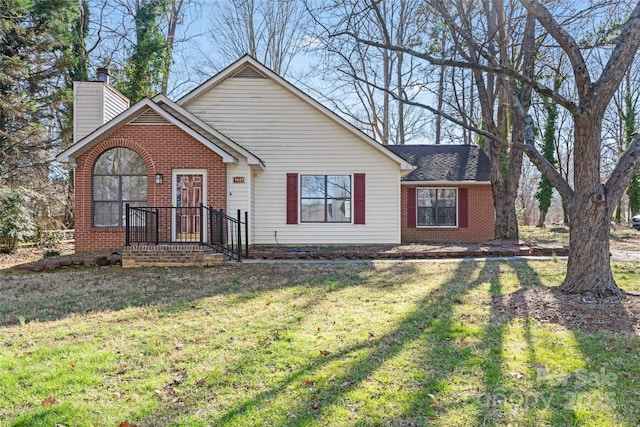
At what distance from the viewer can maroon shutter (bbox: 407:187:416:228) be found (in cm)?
1582

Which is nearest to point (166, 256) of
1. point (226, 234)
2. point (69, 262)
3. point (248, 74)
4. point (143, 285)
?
point (226, 234)

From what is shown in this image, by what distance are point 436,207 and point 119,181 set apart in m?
11.1

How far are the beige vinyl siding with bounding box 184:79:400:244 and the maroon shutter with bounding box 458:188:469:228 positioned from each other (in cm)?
365

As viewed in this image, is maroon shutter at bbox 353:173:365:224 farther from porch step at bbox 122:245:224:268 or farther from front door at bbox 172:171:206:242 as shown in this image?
porch step at bbox 122:245:224:268

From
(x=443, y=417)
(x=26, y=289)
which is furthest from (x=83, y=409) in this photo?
(x=26, y=289)

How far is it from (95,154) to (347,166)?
7.27 m

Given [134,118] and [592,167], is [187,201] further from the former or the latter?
[592,167]

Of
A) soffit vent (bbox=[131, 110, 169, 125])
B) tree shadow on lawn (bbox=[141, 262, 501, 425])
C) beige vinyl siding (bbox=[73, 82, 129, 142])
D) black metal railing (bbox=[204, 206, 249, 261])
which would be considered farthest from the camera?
beige vinyl siding (bbox=[73, 82, 129, 142])

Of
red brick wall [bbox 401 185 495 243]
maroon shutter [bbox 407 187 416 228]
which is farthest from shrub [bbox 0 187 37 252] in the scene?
maroon shutter [bbox 407 187 416 228]

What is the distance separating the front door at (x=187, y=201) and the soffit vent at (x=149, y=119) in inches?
57.5

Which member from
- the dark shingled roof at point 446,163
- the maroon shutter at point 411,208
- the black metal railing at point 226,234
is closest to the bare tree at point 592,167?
the black metal railing at point 226,234

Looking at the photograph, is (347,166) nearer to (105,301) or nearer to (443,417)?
(105,301)

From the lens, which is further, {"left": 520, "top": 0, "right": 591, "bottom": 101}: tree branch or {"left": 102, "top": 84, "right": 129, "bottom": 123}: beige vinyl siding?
{"left": 102, "top": 84, "right": 129, "bottom": 123}: beige vinyl siding

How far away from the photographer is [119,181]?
1137 centimetres
